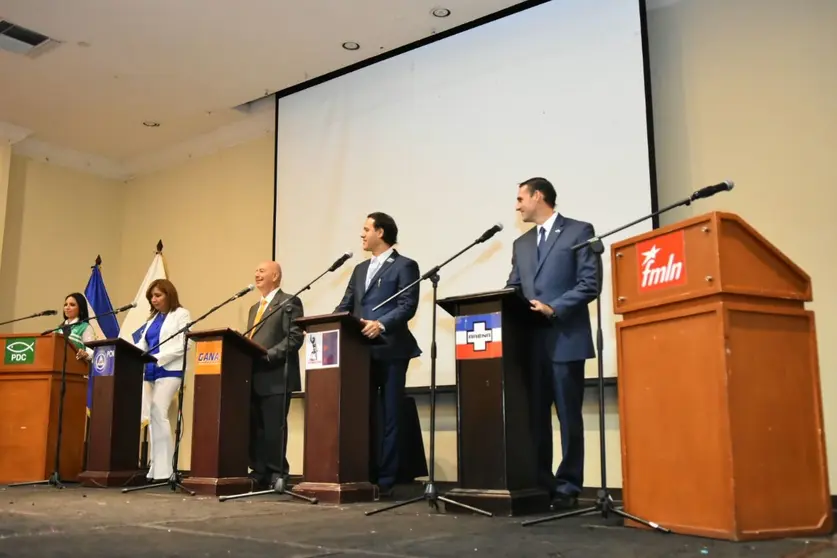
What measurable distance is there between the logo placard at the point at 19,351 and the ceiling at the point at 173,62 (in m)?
2.19

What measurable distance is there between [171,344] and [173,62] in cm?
225

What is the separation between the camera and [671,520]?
241 centimetres

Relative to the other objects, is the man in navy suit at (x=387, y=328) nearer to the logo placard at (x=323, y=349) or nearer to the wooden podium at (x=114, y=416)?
the logo placard at (x=323, y=349)

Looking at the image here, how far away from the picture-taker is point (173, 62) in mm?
5996

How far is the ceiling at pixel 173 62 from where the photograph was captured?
5.22 meters

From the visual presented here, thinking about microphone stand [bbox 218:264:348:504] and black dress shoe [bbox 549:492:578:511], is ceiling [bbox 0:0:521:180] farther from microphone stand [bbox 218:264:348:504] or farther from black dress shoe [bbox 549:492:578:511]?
black dress shoe [bbox 549:492:578:511]

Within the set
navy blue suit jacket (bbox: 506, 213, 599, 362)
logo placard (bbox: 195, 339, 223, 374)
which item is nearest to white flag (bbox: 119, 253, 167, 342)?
logo placard (bbox: 195, 339, 223, 374)

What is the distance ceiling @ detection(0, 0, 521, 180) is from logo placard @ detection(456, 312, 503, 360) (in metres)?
2.68

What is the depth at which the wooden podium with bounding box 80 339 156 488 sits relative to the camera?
4.87 m

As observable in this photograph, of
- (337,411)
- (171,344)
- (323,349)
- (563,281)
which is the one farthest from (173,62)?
(563,281)

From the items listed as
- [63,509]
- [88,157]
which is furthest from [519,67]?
[88,157]

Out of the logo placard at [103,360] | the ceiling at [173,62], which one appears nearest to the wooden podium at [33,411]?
the logo placard at [103,360]

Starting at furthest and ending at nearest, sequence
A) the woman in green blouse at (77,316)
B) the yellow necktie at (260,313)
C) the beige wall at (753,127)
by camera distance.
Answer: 1. the woman in green blouse at (77,316)
2. the yellow necktie at (260,313)
3. the beige wall at (753,127)

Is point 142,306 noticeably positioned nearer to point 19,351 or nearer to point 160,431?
point 19,351
